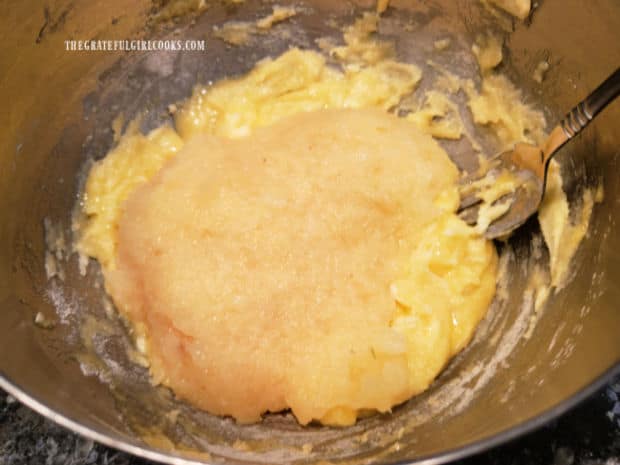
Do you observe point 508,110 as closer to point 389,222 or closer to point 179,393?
point 389,222

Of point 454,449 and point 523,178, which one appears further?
point 523,178

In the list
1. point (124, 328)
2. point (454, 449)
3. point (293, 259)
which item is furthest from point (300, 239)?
point (454, 449)

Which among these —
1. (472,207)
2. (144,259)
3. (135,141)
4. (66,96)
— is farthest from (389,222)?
(66,96)

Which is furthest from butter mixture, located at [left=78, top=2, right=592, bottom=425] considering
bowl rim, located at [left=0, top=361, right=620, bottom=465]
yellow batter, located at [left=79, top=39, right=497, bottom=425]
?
bowl rim, located at [left=0, top=361, right=620, bottom=465]

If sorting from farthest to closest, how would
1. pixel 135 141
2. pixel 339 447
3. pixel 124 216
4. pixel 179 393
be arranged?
1. pixel 135 141
2. pixel 124 216
3. pixel 179 393
4. pixel 339 447

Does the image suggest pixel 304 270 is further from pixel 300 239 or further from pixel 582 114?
pixel 582 114

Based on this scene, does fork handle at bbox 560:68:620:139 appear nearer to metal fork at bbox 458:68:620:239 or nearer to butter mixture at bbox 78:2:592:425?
metal fork at bbox 458:68:620:239
